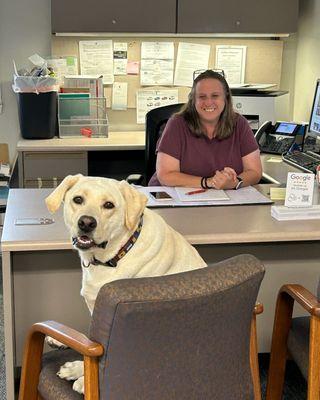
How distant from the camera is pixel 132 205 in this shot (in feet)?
5.58

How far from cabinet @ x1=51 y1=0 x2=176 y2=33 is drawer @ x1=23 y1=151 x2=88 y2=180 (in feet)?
2.57

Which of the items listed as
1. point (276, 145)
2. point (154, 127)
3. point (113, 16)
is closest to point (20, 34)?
point (113, 16)

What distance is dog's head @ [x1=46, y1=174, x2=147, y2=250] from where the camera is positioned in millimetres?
1635

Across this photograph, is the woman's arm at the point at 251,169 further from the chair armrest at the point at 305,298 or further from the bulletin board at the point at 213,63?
the bulletin board at the point at 213,63

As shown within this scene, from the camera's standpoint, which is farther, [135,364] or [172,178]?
[172,178]

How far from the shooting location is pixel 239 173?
→ 9.73 feet

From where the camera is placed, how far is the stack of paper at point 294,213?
7.36 feet

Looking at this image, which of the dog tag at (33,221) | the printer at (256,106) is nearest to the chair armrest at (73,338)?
the dog tag at (33,221)

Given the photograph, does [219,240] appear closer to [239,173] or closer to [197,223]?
[197,223]

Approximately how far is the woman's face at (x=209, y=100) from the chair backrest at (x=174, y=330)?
62.3 inches

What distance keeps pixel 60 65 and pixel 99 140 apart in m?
0.61

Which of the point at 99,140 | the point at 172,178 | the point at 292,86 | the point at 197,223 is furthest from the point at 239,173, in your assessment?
the point at 292,86

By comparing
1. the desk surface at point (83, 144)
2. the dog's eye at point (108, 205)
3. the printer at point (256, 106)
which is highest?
the printer at point (256, 106)

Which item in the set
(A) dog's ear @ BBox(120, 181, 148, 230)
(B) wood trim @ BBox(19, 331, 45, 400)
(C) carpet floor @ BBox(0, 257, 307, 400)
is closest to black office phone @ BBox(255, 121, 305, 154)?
(C) carpet floor @ BBox(0, 257, 307, 400)
